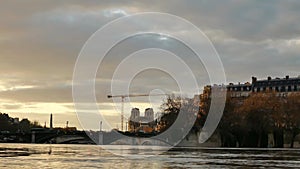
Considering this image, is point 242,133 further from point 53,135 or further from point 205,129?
point 53,135

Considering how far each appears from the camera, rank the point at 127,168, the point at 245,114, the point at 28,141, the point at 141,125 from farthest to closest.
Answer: the point at 141,125
the point at 28,141
the point at 245,114
the point at 127,168

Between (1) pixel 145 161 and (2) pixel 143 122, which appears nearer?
(1) pixel 145 161

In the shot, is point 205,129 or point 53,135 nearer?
point 205,129

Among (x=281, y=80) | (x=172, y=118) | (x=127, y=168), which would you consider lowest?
(x=127, y=168)

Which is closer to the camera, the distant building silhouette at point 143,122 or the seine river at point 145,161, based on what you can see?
the seine river at point 145,161

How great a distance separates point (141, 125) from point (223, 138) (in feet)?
188

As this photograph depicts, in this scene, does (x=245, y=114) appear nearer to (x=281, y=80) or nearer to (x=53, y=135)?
(x=53, y=135)

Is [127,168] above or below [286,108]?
below

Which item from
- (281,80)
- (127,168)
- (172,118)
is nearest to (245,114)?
(172,118)

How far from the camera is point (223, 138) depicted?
5192 inches

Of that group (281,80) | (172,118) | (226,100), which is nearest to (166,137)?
(172,118)

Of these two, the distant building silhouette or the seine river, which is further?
the distant building silhouette

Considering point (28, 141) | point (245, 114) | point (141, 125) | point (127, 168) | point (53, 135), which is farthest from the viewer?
point (141, 125)

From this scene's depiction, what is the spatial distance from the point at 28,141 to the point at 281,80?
77906 mm
